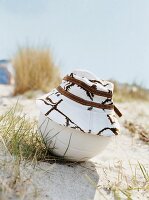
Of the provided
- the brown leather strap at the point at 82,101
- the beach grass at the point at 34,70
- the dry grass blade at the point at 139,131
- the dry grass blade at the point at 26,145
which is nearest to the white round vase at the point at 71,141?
the dry grass blade at the point at 26,145

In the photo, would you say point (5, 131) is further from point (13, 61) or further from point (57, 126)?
point (13, 61)

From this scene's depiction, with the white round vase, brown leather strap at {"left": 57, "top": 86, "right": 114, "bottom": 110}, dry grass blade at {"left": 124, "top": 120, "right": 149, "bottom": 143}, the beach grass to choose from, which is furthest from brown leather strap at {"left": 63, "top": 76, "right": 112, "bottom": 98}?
the beach grass

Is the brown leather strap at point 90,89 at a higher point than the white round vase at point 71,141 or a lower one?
higher

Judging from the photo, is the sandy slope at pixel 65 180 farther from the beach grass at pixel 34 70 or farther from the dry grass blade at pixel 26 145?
the beach grass at pixel 34 70

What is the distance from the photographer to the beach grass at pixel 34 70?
5863 mm

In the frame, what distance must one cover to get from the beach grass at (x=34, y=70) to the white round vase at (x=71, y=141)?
3742mm

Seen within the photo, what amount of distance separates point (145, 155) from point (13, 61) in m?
3.66

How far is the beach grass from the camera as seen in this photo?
586cm

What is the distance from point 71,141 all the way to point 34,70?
399cm

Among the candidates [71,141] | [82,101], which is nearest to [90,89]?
[82,101]

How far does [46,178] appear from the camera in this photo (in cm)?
183

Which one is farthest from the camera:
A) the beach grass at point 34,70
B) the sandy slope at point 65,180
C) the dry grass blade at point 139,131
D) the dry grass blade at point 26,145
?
the beach grass at point 34,70

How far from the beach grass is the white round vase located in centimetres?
374

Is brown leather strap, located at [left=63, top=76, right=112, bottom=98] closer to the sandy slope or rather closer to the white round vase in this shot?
the white round vase
